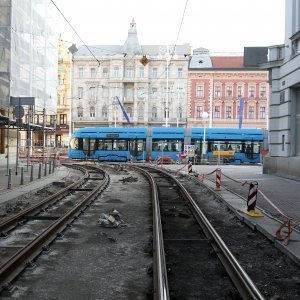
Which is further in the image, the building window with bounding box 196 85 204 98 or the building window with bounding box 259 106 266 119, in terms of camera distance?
the building window with bounding box 196 85 204 98

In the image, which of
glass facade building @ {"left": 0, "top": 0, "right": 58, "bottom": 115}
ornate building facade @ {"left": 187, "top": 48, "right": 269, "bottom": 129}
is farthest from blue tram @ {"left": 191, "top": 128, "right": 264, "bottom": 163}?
ornate building facade @ {"left": 187, "top": 48, "right": 269, "bottom": 129}

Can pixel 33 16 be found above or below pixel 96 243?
above

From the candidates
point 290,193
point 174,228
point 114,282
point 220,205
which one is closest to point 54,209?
point 174,228

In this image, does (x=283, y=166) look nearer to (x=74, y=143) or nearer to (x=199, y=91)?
(x=74, y=143)

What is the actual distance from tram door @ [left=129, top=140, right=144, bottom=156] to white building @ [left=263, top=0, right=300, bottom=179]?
16.9 metres

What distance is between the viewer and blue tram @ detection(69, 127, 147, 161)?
40.1 m

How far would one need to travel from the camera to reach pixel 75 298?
497 centimetres

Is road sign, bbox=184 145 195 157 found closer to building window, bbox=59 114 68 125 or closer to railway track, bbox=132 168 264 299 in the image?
railway track, bbox=132 168 264 299

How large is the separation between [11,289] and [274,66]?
21.2 m

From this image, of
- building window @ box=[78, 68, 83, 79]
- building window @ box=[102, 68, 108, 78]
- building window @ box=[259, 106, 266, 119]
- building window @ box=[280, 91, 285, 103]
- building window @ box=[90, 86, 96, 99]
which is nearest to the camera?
building window @ box=[280, 91, 285, 103]

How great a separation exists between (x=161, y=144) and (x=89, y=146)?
6484mm

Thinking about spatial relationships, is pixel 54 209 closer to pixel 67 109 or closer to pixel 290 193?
pixel 290 193

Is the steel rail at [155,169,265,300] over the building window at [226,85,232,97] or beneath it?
beneath

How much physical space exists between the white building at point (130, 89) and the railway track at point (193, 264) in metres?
62.1
